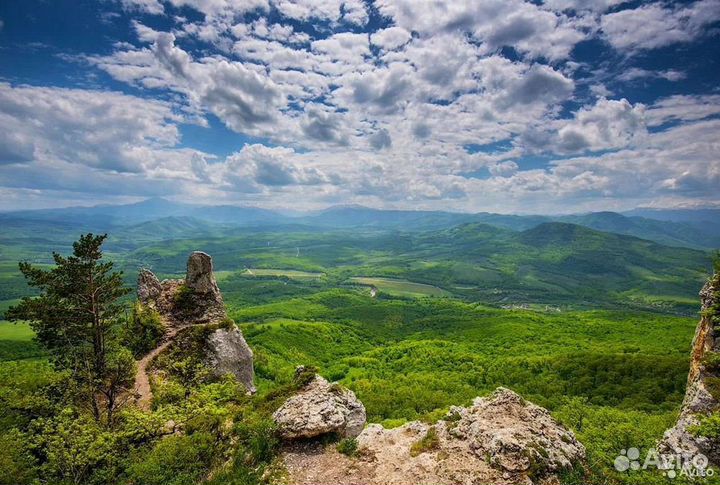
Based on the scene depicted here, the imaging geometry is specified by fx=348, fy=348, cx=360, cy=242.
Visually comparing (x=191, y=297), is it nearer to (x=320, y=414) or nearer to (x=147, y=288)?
(x=147, y=288)

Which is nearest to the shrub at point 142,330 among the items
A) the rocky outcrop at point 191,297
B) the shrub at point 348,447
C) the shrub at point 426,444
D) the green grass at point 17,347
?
the rocky outcrop at point 191,297

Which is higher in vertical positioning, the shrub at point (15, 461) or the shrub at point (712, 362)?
the shrub at point (712, 362)

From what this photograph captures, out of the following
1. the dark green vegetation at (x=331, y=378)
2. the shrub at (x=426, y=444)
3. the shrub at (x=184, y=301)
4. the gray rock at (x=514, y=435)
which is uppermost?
the shrub at (x=184, y=301)

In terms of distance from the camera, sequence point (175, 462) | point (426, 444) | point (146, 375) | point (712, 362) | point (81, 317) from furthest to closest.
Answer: point (146, 375), point (81, 317), point (712, 362), point (426, 444), point (175, 462)

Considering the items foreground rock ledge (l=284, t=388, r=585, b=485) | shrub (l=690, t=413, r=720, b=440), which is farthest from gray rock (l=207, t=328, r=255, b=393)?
shrub (l=690, t=413, r=720, b=440)

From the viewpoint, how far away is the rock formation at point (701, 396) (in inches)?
869

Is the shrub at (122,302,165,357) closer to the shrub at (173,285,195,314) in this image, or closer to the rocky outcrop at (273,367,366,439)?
the shrub at (173,285,195,314)

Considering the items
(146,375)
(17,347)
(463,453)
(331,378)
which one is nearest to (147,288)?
(146,375)

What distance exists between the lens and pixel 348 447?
2481cm

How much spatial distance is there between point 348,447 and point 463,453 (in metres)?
7.91

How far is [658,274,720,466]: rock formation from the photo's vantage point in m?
22.1

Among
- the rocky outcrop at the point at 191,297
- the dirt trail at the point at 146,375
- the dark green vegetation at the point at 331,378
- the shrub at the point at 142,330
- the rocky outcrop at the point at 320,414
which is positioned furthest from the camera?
the rocky outcrop at the point at 191,297

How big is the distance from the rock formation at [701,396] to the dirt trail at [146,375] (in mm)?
40364

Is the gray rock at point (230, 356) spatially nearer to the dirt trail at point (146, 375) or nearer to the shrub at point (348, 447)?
the dirt trail at point (146, 375)
